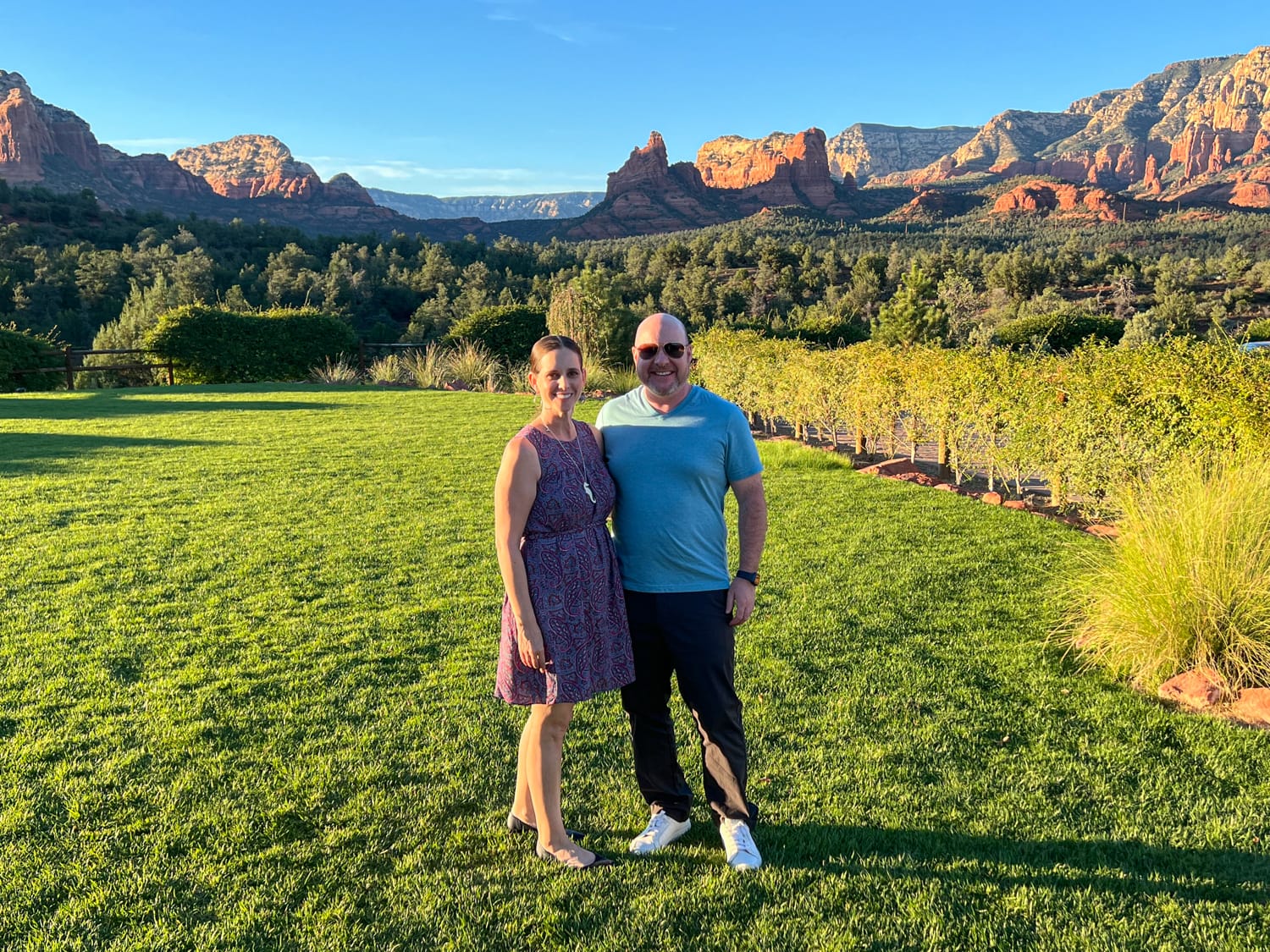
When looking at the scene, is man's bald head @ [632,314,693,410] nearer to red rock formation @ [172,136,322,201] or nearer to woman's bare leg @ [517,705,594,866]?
woman's bare leg @ [517,705,594,866]

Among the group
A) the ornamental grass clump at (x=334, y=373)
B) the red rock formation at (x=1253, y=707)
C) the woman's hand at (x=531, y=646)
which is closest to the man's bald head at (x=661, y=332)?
the woman's hand at (x=531, y=646)

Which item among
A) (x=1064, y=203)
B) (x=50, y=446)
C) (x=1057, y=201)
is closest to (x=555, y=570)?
(x=50, y=446)

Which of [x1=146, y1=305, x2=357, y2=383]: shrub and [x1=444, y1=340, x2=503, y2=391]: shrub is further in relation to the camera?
[x1=146, y1=305, x2=357, y2=383]: shrub

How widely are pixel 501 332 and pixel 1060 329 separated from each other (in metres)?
18.6

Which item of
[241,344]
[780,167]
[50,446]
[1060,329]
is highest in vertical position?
[780,167]

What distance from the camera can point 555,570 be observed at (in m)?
2.28

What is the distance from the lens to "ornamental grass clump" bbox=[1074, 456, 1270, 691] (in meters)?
3.53

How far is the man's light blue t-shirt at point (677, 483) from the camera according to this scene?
238 cm

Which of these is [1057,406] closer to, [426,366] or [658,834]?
[658,834]

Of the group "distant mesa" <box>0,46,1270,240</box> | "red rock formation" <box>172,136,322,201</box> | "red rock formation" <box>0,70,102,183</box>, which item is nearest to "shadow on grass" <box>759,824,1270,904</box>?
"distant mesa" <box>0,46,1270,240</box>

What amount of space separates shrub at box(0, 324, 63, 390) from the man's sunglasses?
22.2 meters

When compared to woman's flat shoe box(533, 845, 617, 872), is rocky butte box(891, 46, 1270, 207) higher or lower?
higher

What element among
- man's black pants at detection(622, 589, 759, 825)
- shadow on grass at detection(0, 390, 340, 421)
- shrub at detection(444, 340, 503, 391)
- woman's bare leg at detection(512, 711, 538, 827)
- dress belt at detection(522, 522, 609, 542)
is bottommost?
woman's bare leg at detection(512, 711, 538, 827)

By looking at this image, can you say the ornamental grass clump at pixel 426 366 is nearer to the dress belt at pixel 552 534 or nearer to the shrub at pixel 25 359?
the shrub at pixel 25 359
